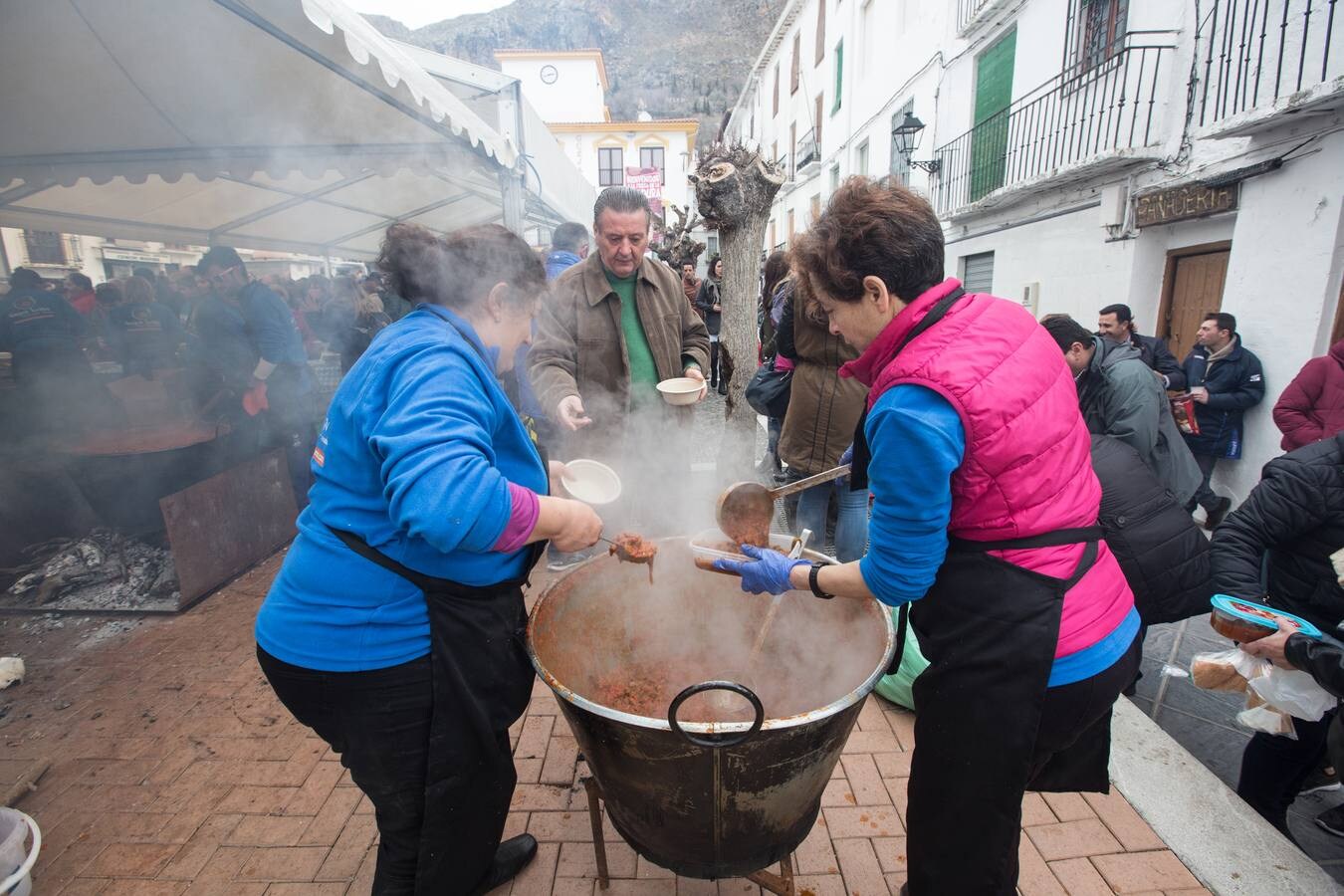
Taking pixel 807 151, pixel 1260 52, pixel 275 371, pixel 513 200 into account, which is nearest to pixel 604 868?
pixel 513 200

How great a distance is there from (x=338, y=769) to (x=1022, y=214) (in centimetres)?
1162

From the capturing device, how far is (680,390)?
10.7ft

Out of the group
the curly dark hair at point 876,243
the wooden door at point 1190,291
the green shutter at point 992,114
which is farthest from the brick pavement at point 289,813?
the green shutter at point 992,114

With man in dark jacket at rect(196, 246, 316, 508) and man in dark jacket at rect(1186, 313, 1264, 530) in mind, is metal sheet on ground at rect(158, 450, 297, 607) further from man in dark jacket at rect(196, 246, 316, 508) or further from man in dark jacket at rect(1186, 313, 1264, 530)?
man in dark jacket at rect(1186, 313, 1264, 530)

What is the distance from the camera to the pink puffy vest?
4.18 ft

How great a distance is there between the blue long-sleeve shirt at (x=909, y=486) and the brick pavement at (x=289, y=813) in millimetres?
682

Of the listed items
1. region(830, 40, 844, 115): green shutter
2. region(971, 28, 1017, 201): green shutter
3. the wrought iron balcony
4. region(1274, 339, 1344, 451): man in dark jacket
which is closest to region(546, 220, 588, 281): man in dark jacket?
region(1274, 339, 1344, 451): man in dark jacket

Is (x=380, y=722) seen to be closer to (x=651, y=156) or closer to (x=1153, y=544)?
(x=1153, y=544)

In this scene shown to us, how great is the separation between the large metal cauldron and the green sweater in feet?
4.34

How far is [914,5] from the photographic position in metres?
13.6

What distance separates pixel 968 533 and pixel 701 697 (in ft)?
4.79

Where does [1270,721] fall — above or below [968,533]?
below

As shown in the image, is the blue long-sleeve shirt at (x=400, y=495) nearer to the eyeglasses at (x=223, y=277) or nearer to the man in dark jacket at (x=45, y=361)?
the man in dark jacket at (x=45, y=361)

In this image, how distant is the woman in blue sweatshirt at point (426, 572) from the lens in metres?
1.38
